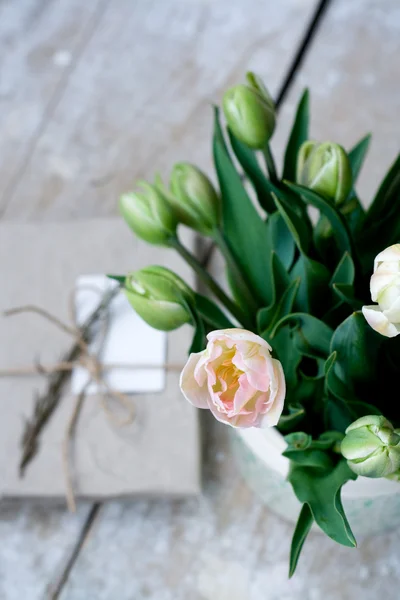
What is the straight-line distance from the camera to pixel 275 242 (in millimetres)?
310

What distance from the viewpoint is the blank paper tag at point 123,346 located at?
0.44 meters

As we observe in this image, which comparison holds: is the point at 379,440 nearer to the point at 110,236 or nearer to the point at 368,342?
the point at 368,342

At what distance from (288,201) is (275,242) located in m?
0.02

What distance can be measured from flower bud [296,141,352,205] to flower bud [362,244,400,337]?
0.07 metres

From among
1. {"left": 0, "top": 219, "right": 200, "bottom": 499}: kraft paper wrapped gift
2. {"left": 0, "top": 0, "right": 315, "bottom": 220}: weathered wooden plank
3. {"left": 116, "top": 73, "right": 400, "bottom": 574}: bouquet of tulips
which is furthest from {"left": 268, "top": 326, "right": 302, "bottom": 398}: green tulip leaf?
{"left": 0, "top": 0, "right": 315, "bottom": 220}: weathered wooden plank

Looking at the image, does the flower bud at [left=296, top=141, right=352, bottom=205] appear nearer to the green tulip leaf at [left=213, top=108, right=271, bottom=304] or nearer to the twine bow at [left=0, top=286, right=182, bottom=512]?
the green tulip leaf at [left=213, top=108, right=271, bottom=304]

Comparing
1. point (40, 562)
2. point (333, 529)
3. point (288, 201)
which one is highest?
point (288, 201)

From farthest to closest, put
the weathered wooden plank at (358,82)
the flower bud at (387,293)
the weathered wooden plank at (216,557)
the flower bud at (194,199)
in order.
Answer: the weathered wooden plank at (358,82) < the weathered wooden plank at (216,557) < the flower bud at (194,199) < the flower bud at (387,293)

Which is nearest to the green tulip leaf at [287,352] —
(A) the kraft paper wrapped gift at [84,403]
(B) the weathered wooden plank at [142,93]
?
(A) the kraft paper wrapped gift at [84,403]

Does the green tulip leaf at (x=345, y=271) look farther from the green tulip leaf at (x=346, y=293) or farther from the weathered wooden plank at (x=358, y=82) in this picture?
the weathered wooden plank at (x=358, y=82)

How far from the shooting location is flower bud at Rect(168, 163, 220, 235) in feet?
0.96

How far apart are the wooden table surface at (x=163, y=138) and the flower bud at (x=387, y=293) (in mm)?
257

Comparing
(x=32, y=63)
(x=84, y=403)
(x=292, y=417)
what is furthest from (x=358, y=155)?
(x=32, y=63)

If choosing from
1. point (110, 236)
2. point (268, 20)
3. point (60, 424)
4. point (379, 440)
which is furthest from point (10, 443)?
point (268, 20)
